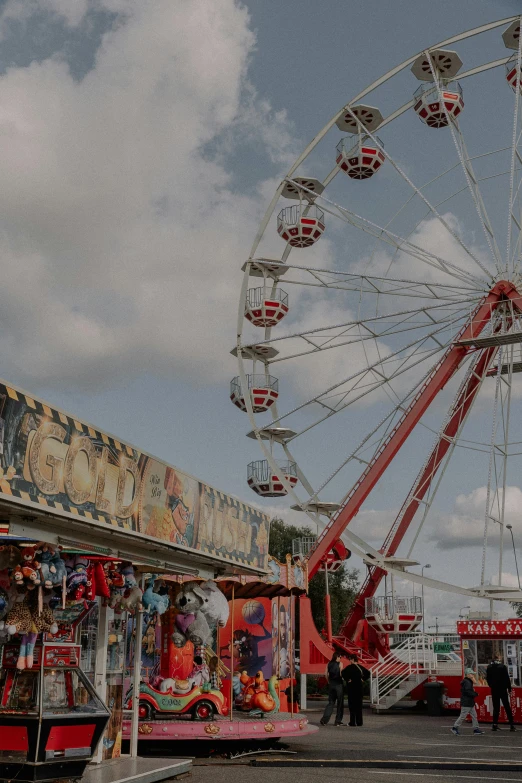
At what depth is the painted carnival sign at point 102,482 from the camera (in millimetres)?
8516

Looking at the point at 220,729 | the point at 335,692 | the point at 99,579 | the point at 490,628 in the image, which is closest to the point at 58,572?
the point at 99,579

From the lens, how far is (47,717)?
8375 millimetres

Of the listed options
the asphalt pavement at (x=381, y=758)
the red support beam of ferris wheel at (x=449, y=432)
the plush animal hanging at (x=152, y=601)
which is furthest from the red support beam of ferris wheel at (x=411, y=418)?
the plush animal hanging at (x=152, y=601)

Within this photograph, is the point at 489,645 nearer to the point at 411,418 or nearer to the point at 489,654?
the point at 489,654

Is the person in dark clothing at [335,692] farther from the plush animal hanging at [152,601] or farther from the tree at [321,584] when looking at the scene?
the tree at [321,584]

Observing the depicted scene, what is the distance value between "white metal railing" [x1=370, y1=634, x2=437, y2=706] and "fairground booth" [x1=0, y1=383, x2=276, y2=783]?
1259 cm

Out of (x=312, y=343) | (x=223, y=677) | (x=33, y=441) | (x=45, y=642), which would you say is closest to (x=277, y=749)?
(x=223, y=677)

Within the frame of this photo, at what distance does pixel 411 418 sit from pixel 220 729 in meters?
14.0

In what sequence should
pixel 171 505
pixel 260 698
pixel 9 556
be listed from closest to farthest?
pixel 9 556
pixel 171 505
pixel 260 698

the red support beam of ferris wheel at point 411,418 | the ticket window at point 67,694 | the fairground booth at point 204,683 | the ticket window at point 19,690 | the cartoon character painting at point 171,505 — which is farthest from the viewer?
the red support beam of ferris wheel at point 411,418

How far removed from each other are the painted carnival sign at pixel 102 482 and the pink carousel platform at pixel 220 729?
7.93 feet

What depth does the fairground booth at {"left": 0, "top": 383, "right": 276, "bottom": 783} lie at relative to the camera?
8.49m

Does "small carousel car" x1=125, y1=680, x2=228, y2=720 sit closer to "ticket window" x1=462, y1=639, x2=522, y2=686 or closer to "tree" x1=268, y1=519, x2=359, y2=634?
"ticket window" x1=462, y1=639, x2=522, y2=686

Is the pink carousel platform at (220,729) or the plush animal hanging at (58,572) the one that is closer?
the plush animal hanging at (58,572)
